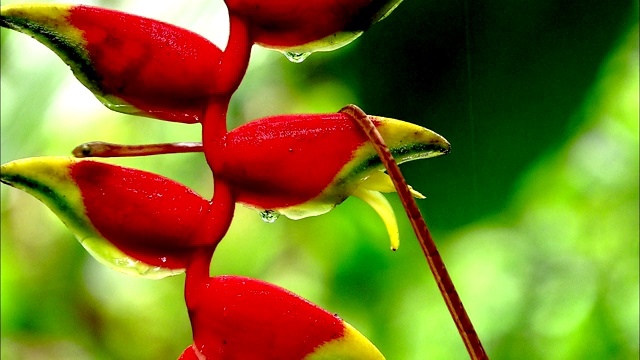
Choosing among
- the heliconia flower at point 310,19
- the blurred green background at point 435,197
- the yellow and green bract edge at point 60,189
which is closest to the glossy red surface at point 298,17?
the heliconia flower at point 310,19

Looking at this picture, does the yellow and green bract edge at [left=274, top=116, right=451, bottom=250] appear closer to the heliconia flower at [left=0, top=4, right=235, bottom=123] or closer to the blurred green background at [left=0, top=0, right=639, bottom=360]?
the heliconia flower at [left=0, top=4, right=235, bottom=123]

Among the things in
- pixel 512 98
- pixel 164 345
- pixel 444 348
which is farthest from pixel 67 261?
pixel 512 98

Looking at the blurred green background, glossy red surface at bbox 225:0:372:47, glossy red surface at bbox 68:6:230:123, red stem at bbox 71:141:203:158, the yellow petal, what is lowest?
the blurred green background

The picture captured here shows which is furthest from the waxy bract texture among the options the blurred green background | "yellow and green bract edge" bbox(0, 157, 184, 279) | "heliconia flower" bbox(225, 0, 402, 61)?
the blurred green background

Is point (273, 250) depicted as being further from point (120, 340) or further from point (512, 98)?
point (512, 98)

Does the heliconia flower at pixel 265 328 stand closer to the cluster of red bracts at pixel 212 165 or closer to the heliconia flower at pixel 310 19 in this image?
the cluster of red bracts at pixel 212 165

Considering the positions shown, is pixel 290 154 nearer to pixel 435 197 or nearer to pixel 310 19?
pixel 310 19

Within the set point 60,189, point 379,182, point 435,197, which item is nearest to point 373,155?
point 379,182

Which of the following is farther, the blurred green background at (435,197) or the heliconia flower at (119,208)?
the blurred green background at (435,197)
